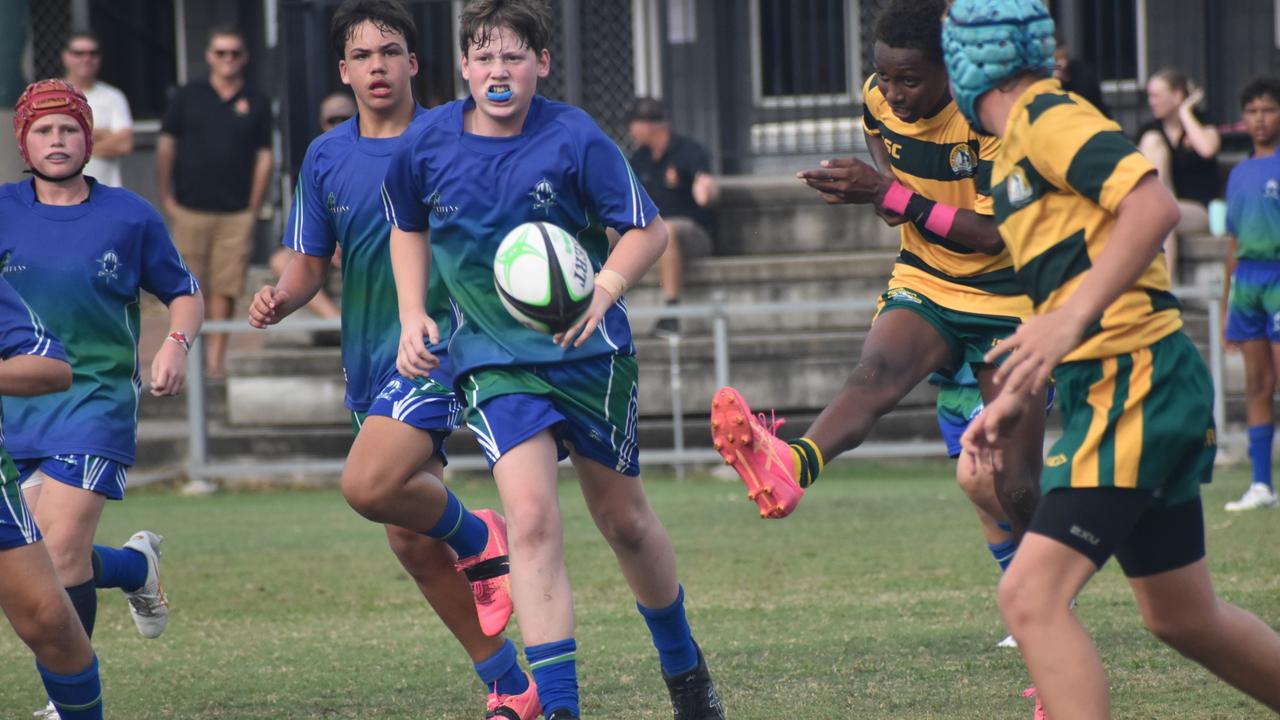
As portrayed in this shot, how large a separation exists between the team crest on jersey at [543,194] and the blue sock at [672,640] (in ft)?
4.17

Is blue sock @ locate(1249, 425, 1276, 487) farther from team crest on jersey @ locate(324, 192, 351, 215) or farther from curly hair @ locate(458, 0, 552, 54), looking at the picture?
curly hair @ locate(458, 0, 552, 54)

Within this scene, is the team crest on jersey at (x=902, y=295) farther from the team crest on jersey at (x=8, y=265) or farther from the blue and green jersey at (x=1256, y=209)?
the blue and green jersey at (x=1256, y=209)

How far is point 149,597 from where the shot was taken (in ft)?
22.5

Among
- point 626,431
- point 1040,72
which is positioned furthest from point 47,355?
point 1040,72

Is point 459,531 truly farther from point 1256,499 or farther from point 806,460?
point 1256,499

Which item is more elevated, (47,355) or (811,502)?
(47,355)

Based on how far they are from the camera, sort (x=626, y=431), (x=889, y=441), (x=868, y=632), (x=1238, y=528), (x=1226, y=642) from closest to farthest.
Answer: (x=1226, y=642) → (x=626, y=431) → (x=868, y=632) → (x=1238, y=528) → (x=889, y=441)

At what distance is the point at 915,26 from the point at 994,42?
1.34 metres

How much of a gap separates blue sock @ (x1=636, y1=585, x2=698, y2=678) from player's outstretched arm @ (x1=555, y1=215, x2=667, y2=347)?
3.12 ft

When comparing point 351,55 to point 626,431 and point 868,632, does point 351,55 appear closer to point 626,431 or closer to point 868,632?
point 626,431

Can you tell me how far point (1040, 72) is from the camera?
4367 millimetres

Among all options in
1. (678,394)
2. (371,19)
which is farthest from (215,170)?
(371,19)

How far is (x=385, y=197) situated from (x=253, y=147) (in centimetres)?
928

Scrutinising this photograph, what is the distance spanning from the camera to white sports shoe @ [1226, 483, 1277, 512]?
1073 centimetres
